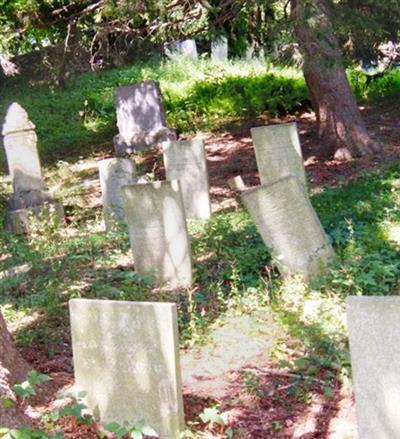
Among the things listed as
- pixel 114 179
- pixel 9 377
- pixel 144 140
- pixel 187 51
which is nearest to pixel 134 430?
pixel 9 377

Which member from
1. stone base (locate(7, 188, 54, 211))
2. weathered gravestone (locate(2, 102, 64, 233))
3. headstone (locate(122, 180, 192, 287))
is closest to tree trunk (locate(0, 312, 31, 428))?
headstone (locate(122, 180, 192, 287))

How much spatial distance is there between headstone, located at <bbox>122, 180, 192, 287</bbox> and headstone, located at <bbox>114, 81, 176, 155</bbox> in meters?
8.97

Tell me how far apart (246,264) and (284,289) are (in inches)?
36.6

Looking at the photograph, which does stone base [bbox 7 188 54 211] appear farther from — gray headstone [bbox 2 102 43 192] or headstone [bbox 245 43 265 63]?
headstone [bbox 245 43 265 63]

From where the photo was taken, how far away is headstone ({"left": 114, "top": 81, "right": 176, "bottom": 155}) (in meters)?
16.5

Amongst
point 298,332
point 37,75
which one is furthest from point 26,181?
point 37,75

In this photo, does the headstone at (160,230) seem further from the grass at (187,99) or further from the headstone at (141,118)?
the grass at (187,99)

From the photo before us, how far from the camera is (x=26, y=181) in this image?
11.9 meters

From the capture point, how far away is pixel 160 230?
7.46 m

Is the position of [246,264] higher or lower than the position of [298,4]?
lower

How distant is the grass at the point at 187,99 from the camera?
18547 mm

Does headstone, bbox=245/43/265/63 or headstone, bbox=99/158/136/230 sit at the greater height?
headstone, bbox=245/43/265/63

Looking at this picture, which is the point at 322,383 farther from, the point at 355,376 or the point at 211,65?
the point at 211,65

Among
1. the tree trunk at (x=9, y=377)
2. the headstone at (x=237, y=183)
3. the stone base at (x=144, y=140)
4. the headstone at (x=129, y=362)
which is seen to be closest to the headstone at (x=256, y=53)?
the stone base at (x=144, y=140)
